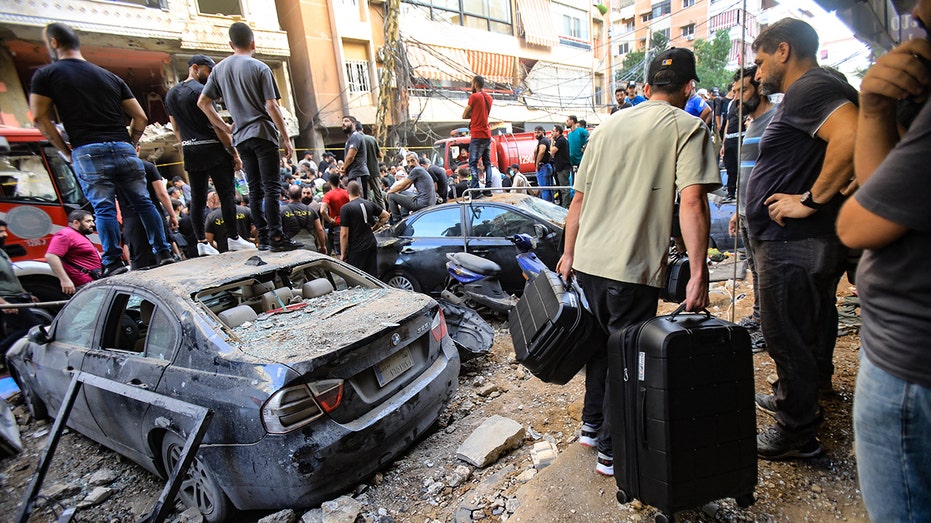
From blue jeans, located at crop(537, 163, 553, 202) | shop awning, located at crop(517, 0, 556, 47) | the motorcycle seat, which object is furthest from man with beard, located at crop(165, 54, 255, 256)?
shop awning, located at crop(517, 0, 556, 47)

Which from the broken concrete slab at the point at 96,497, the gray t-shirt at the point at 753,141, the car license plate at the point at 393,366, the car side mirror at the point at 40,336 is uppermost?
the gray t-shirt at the point at 753,141

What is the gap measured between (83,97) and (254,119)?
152cm

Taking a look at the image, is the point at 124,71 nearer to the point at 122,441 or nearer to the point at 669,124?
the point at 122,441

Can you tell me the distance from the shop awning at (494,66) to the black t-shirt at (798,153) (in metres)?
22.7

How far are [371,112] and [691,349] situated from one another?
19568mm

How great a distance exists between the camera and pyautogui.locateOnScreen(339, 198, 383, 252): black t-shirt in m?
6.18

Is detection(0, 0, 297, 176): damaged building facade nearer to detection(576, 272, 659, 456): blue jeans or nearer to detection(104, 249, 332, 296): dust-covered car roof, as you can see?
detection(104, 249, 332, 296): dust-covered car roof

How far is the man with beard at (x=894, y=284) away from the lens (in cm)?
95

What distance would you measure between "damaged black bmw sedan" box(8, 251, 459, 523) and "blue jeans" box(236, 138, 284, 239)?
0.70 meters

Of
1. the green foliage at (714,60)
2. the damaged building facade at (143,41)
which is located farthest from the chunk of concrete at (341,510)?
the green foliage at (714,60)

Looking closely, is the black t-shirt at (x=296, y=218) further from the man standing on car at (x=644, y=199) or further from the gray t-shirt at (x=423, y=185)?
the man standing on car at (x=644, y=199)

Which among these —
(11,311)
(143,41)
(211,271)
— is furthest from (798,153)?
(143,41)

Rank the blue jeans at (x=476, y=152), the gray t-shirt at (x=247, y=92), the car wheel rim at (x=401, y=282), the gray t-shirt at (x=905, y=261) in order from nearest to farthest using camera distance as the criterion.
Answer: the gray t-shirt at (x=905, y=261), the gray t-shirt at (x=247, y=92), the car wheel rim at (x=401, y=282), the blue jeans at (x=476, y=152)

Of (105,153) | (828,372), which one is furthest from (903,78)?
(105,153)
